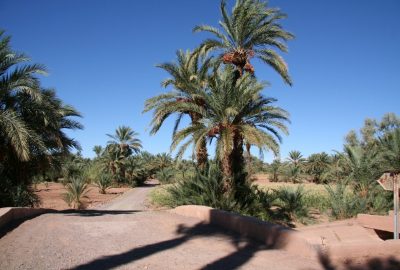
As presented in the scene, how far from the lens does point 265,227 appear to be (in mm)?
7441

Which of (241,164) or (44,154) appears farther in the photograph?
(241,164)

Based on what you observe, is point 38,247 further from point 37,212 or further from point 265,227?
point 37,212

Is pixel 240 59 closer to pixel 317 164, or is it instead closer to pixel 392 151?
pixel 392 151

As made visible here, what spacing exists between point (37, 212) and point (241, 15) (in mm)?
11462

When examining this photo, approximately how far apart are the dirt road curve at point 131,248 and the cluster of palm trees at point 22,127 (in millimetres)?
3448

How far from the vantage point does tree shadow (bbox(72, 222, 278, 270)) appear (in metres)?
5.94

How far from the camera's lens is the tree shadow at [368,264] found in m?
5.64

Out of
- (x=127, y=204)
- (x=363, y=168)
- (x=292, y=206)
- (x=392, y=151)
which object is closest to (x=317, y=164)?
(x=127, y=204)

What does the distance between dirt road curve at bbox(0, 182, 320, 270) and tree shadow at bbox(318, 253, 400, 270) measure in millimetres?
212

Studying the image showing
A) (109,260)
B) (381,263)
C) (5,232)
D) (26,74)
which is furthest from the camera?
(26,74)

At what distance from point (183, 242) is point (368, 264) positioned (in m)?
3.48

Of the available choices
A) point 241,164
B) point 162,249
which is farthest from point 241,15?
point 162,249

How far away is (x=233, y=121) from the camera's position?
14.9 meters

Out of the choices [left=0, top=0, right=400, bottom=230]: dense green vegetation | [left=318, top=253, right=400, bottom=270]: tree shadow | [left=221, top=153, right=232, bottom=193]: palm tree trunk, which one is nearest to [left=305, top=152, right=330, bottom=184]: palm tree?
[left=0, top=0, right=400, bottom=230]: dense green vegetation
